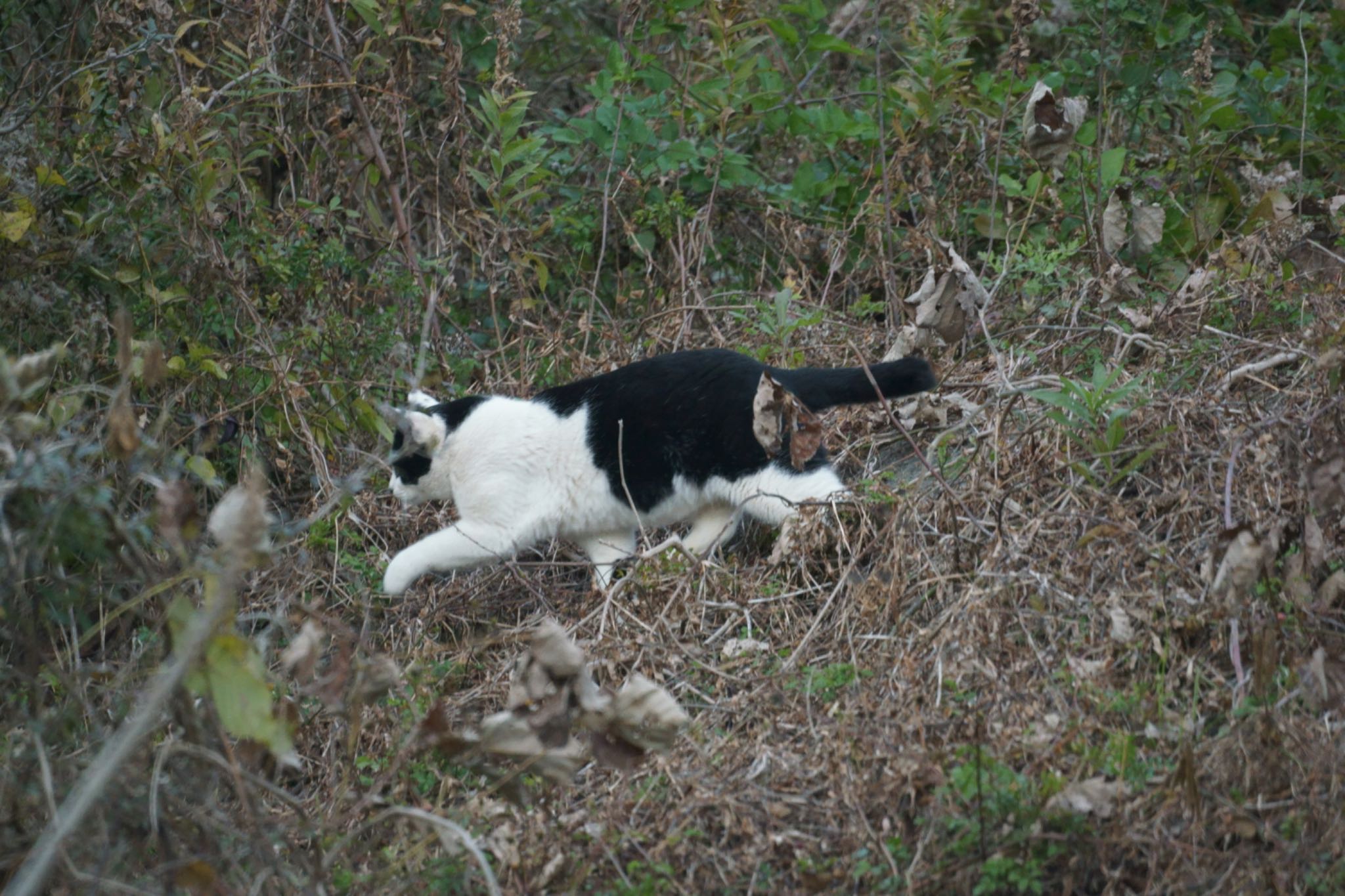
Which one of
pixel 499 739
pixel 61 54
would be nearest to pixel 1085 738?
pixel 499 739

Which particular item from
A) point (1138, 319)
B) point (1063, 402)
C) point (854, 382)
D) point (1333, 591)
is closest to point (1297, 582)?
point (1333, 591)

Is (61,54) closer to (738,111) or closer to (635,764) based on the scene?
(738,111)

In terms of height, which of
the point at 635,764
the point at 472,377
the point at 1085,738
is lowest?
the point at 472,377

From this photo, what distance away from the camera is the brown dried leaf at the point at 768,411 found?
3.44 meters

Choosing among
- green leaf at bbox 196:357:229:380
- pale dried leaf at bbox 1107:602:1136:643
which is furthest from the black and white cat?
pale dried leaf at bbox 1107:602:1136:643

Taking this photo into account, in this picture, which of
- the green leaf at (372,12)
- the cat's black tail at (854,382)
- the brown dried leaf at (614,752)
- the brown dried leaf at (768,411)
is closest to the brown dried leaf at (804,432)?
the brown dried leaf at (768,411)

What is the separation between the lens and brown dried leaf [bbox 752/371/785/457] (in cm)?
344

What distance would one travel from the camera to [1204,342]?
4.17 metres

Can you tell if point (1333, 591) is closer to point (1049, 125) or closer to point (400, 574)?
point (1049, 125)

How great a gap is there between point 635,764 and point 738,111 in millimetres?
3903

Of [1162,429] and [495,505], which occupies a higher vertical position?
[1162,429]

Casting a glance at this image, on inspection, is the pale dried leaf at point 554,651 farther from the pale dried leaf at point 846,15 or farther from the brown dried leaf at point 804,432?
the pale dried leaf at point 846,15

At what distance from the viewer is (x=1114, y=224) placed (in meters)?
4.65

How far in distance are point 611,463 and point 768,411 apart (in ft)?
2.61
